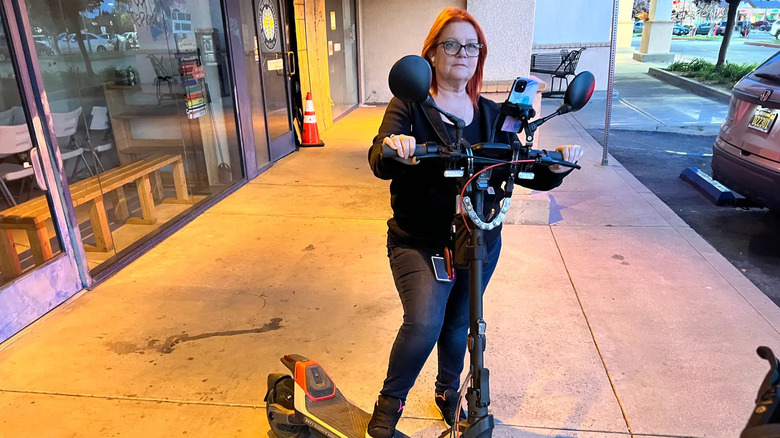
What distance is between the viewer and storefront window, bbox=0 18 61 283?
3383mm

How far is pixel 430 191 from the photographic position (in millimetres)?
1962

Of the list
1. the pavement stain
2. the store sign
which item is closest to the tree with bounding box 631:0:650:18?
the store sign

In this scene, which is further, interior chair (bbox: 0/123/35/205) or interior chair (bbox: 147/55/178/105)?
interior chair (bbox: 147/55/178/105)

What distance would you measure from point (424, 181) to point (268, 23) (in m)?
5.87

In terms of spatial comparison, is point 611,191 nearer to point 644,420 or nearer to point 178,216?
point 644,420

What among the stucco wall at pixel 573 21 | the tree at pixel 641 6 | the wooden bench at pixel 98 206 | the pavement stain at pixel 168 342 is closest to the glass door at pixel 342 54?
the wooden bench at pixel 98 206

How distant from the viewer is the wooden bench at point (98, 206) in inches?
137

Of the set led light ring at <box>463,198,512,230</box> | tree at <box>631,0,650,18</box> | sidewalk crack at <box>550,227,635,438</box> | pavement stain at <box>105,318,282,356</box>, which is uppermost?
tree at <box>631,0,650,18</box>

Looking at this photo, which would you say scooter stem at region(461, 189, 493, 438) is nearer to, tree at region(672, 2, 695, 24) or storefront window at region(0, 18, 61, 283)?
storefront window at region(0, 18, 61, 283)

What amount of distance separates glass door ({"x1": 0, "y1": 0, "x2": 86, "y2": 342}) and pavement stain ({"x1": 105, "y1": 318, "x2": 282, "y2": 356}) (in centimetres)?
68

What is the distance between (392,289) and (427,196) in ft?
6.31

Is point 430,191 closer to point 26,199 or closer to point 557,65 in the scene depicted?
point 26,199

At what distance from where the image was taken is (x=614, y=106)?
12.0 meters

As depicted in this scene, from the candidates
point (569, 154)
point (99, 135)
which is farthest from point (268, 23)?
point (569, 154)
